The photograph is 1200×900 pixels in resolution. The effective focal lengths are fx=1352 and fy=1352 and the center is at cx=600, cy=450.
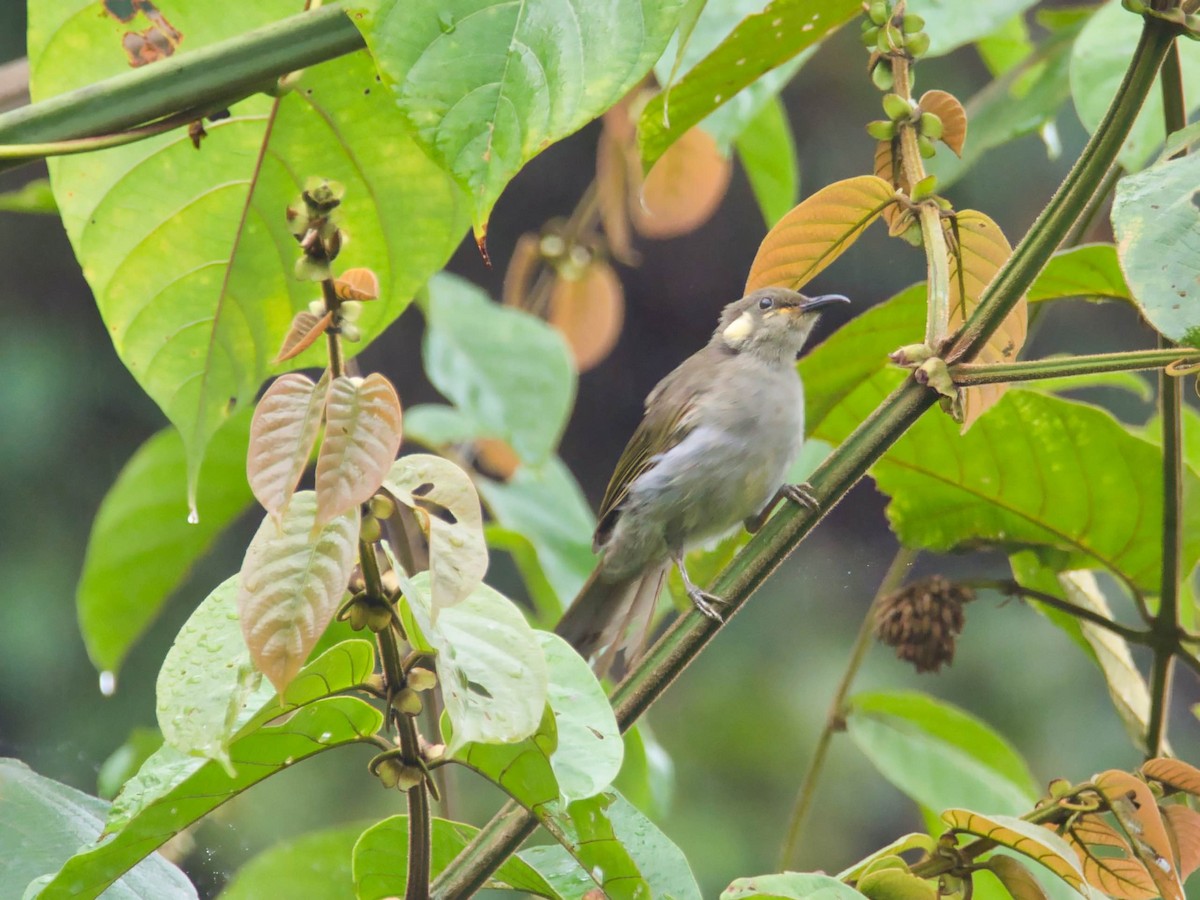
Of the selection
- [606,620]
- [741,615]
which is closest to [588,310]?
[606,620]

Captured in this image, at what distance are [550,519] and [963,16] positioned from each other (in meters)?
1.04

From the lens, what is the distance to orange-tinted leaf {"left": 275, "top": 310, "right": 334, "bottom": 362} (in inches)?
31.0

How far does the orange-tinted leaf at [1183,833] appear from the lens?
109cm

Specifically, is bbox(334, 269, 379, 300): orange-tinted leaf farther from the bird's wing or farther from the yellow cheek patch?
the yellow cheek patch

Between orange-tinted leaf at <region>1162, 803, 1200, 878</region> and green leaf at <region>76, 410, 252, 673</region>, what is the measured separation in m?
1.34

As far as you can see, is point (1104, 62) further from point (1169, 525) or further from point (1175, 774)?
point (1175, 774)

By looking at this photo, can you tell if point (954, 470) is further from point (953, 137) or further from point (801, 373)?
point (953, 137)

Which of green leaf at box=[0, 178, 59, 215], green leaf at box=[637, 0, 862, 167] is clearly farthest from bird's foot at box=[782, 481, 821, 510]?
green leaf at box=[0, 178, 59, 215]

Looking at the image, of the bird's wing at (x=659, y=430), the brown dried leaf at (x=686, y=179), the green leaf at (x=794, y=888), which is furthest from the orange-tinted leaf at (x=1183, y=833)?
the bird's wing at (x=659, y=430)

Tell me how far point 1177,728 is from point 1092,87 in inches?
219

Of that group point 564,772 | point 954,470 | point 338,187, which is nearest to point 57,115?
point 338,187

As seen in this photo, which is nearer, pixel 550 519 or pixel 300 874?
pixel 300 874

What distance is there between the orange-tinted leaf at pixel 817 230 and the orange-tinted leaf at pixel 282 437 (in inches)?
19.1

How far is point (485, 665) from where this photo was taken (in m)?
0.81
